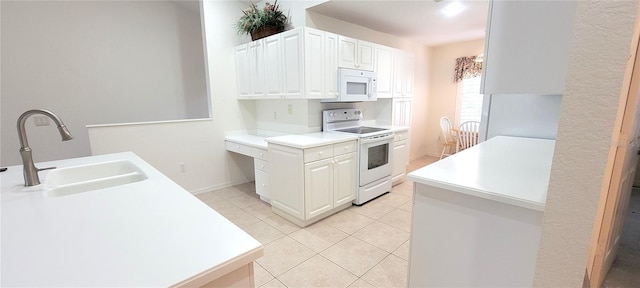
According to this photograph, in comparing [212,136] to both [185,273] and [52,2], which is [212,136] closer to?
[52,2]

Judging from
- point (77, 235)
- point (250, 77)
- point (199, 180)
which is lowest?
point (199, 180)

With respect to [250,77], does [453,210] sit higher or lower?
lower

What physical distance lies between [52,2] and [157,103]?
1690 millimetres

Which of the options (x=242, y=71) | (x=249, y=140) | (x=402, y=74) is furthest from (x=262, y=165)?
(x=402, y=74)

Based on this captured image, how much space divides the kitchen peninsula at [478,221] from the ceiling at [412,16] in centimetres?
222

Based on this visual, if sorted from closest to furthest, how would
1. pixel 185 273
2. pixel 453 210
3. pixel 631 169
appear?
pixel 185 273
pixel 453 210
pixel 631 169

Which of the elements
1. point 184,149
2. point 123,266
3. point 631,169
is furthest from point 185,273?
point 184,149

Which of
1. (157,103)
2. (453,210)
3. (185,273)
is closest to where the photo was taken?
(185,273)

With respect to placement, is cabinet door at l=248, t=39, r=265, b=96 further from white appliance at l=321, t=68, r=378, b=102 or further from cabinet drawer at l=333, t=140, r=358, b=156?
cabinet drawer at l=333, t=140, r=358, b=156

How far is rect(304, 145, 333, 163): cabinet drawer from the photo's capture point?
2.54 metres

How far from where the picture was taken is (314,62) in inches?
115

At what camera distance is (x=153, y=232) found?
85 cm

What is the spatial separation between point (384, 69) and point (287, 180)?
2.21 m

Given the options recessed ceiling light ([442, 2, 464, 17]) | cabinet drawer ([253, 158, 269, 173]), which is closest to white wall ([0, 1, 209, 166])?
cabinet drawer ([253, 158, 269, 173])
